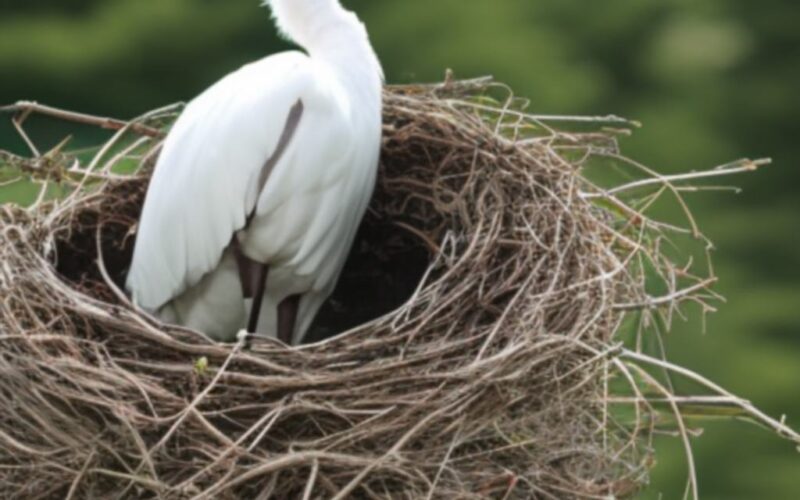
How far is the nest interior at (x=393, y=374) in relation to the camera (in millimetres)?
2342

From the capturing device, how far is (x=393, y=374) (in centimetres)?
241

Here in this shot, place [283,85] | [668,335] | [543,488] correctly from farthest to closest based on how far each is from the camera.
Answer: [668,335], [283,85], [543,488]

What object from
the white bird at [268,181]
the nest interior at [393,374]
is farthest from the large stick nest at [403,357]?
the white bird at [268,181]

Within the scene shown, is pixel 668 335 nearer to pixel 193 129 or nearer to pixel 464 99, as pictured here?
pixel 464 99

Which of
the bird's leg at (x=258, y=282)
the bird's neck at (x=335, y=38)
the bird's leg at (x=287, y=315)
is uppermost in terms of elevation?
the bird's neck at (x=335, y=38)

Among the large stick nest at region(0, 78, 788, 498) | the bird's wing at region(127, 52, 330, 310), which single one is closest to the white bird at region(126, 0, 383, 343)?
the bird's wing at region(127, 52, 330, 310)

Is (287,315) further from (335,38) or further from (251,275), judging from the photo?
(335,38)

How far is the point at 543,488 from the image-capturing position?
2465mm

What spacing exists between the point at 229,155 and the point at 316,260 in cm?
20

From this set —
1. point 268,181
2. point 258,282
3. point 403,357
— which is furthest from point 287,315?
point 403,357

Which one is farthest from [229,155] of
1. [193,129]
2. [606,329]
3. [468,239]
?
[606,329]

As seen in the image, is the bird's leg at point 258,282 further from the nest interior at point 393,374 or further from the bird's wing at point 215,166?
the nest interior at point 393,374

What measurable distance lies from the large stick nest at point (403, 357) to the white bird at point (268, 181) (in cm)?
12

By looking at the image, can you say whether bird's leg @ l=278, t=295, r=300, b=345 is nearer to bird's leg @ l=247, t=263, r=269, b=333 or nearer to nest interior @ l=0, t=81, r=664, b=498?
bird's leg @ l=247, t=263, r=269, b=333
